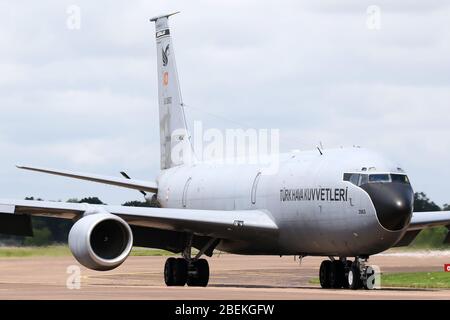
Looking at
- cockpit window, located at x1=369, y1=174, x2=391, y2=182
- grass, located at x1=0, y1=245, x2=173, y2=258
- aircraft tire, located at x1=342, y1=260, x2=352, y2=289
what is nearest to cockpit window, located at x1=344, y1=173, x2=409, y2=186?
cockpit window, located at x1=369, y1=174, x2=391, y2=182

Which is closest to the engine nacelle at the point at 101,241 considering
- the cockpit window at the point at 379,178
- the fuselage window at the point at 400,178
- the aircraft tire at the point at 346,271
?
the cockpit window at the point at 379,178

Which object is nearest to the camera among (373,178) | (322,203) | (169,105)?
(373,178)

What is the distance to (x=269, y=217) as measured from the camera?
3562 cm

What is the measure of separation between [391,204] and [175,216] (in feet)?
19.4

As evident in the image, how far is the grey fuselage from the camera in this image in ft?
104

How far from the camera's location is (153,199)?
44.1 meters

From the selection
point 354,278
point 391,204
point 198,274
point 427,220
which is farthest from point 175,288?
point 427,220

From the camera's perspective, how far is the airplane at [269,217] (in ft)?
103

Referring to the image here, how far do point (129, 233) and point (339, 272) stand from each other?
6.52 metres

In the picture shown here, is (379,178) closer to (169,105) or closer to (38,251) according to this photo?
(169,105)

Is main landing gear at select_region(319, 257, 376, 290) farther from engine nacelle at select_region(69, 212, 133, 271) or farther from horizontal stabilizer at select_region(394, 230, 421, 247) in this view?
engine nacelle at select_region(69, 212, 133, 271)
